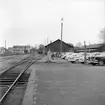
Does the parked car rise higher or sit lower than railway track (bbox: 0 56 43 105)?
higher

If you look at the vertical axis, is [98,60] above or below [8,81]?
above

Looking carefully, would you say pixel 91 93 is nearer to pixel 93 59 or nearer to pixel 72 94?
pixel 72 94

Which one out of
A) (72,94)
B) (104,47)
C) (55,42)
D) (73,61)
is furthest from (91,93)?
(55,42)

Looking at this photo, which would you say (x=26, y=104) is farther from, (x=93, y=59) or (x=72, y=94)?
(x=93, y=59)

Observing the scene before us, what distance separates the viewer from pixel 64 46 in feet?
281

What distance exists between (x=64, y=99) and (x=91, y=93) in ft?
4.22

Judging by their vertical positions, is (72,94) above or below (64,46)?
below

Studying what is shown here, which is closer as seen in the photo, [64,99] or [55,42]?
[64,99]

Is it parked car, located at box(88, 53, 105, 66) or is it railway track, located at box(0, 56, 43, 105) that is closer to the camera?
railway track, located at box(0, 56, 43, 105)

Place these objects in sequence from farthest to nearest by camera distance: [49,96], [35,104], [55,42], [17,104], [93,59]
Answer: [55,42], [93,59], [49,96], [17,104], [35,104]

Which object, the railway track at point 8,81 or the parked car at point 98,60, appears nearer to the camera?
the railway track at point 8,81

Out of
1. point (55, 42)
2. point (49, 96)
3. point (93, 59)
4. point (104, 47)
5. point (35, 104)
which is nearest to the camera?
point (35, 104)

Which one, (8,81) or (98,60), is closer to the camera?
(8,81)

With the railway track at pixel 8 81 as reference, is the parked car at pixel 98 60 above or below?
above
